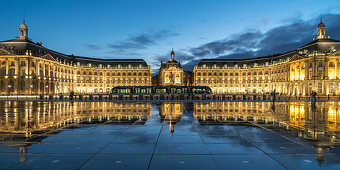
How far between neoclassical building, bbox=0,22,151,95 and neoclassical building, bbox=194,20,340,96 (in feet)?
158

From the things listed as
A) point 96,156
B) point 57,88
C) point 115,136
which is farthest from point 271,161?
point 57,88

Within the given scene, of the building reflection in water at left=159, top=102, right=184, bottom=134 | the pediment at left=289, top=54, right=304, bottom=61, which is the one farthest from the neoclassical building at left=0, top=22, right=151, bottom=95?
the pediment at left=289, top=54, right=304, bottom=61

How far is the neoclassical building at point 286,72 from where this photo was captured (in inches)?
3100

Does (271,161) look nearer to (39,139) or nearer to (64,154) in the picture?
(64,154)

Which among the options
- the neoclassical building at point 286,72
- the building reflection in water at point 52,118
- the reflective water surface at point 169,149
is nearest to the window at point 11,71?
the building reflection in water at point 52,118

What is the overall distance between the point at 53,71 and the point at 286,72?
376 feet

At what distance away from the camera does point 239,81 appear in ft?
440

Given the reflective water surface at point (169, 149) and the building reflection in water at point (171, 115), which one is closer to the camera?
the reflective water surface at point (169, 149)

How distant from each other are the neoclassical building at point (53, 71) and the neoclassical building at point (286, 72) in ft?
158

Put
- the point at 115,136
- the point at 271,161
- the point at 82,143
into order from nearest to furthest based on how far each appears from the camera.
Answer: the point at 271,161, the point at 82,143, the point at 115,136

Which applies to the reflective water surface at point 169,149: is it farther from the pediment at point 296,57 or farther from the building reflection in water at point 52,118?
the pediment at point 296,57

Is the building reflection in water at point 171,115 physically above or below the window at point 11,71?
below

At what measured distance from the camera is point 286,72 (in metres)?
100

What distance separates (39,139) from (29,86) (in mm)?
87733
